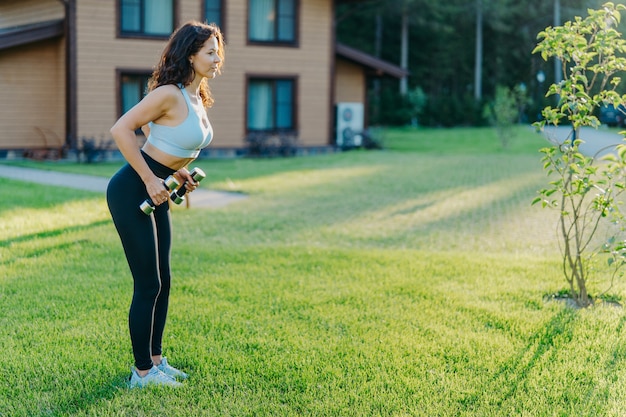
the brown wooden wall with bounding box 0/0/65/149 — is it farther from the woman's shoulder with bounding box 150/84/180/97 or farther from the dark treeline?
the dark treeline

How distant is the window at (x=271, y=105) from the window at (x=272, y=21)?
3.97ft

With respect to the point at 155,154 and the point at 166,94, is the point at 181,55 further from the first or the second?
the point at 155,154

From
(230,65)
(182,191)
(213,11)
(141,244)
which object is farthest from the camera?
(230,65)

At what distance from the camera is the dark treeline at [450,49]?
143ft

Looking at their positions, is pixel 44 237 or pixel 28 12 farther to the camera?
pixel 28 12

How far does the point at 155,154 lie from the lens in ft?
13.5

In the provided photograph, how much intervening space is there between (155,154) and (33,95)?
55.8ft

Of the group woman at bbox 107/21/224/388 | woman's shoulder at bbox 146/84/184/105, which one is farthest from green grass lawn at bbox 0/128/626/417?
woman's shoulder at bbox 146/84/184/105

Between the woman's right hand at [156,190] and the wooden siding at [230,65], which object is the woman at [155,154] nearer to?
the woman's right hand at [156,190]

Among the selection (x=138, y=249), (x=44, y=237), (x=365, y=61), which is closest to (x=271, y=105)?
(x=365, y=61)

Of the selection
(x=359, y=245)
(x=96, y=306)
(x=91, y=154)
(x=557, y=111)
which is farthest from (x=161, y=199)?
(x=91, y=154)

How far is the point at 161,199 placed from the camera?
12.9 ft

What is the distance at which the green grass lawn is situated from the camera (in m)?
4.16

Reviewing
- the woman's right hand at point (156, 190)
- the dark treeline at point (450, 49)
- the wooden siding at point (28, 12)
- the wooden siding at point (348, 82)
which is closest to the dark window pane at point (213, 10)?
the wooden siding at point (28, 12)
